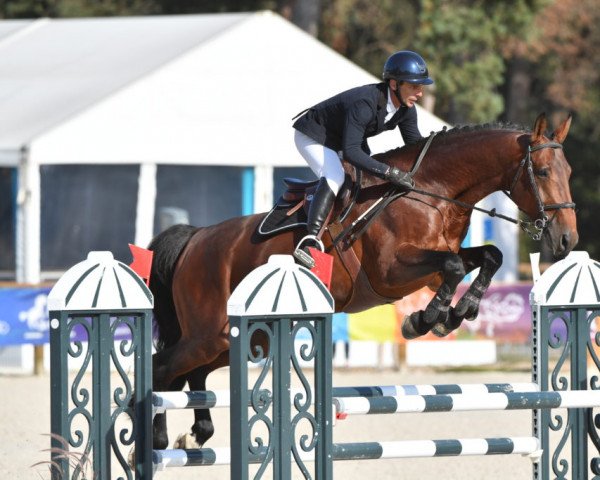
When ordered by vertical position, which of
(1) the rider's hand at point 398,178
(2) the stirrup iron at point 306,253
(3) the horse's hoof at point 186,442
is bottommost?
(3) the horse's hoof at point 186,442

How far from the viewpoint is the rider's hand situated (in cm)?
568

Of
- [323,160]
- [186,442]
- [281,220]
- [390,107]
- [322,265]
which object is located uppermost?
[390,107]

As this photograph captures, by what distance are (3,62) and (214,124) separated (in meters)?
2.98

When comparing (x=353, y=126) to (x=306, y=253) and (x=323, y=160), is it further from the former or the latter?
(x=306, y=253)

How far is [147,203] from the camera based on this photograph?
1245cm

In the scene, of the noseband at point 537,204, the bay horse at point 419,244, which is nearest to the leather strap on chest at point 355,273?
the bay horse at point 419,244

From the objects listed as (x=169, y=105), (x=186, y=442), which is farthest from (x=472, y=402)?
(x=169, y=105)

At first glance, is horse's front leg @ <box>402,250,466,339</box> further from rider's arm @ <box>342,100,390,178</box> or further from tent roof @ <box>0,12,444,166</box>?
tent roof @ <box>0,12,444,166</box>

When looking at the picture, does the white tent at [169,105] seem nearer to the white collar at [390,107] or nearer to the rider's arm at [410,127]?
the rider's arm at [410,127]

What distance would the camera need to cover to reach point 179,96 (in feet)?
40.6

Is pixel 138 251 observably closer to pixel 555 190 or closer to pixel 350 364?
pixel 555 190

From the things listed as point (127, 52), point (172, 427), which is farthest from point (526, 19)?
point (172, 427)

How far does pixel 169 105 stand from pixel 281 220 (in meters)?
6.56

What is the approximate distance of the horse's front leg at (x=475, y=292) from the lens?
5539 millimetres
